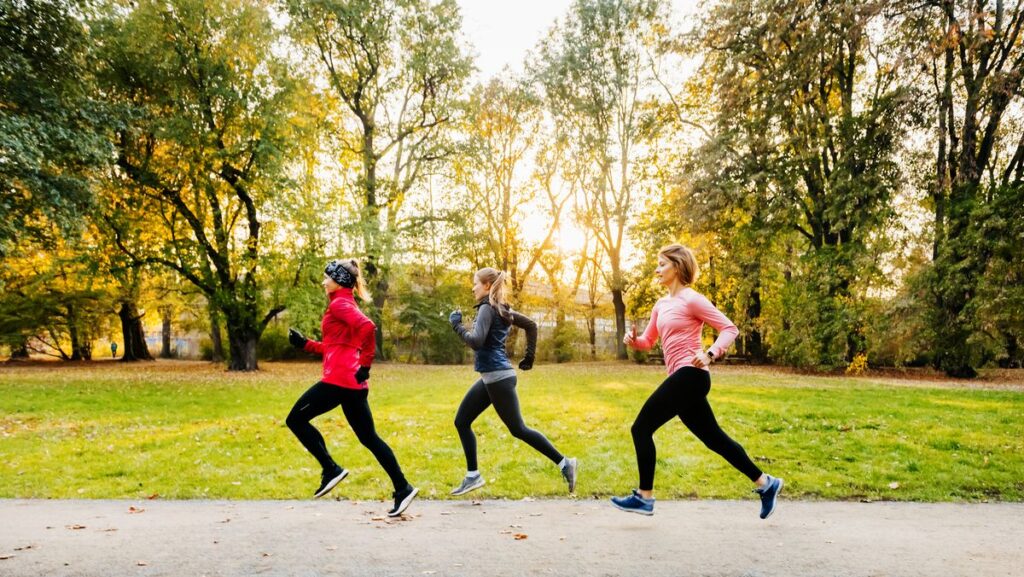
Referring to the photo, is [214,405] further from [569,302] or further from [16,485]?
[569,302]

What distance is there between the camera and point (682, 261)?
495 centimetres

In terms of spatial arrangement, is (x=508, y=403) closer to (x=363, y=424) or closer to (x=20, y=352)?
(x=363, y=424)

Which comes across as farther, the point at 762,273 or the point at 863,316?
the point at 762,273

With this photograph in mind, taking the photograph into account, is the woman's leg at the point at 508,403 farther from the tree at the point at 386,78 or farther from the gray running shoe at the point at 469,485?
the tree at the point at 386,78

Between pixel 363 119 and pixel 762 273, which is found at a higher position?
pixel 363 119

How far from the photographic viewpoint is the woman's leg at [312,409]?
5.04 metres

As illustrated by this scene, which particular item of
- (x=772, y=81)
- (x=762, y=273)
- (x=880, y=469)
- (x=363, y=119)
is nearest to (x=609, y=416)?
(x=880, y=469)

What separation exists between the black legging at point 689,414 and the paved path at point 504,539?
64cm

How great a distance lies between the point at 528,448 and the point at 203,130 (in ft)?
60.7

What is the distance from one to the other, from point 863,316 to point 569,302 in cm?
1834

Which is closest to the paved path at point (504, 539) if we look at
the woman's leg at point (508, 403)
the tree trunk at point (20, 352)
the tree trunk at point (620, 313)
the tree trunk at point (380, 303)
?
the woman's leg at point (508, 403)

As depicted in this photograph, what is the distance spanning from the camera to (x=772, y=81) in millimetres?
22703

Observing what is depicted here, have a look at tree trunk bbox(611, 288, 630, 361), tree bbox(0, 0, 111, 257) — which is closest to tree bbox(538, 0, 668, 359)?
tree trunk bbox(611, 288, 630, 361)

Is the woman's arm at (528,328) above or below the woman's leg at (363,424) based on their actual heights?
above
